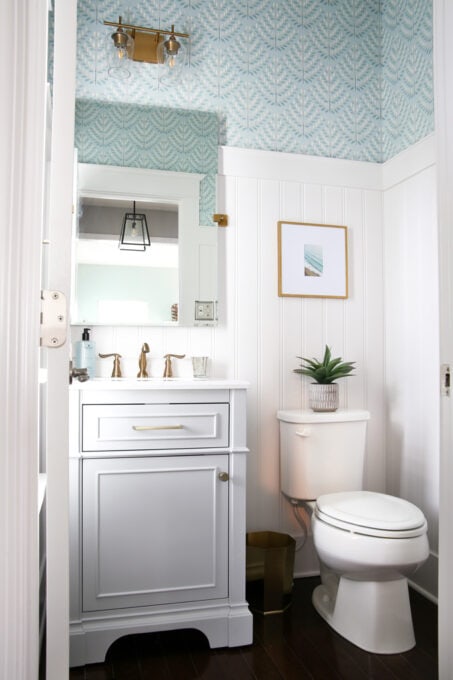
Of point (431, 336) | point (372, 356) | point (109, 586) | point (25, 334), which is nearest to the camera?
point (25, 334)

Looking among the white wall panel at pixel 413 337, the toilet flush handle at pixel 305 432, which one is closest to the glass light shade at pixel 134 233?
the toilet flush handle at pixel 305 432

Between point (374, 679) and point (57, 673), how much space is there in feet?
3.86

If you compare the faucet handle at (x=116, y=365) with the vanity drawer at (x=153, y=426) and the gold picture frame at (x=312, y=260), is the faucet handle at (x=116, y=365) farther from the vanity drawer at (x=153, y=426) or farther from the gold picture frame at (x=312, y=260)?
the gold picture frame at (x=312, y=260)

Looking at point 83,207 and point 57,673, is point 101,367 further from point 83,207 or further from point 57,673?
point 57,673

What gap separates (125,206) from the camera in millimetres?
2213

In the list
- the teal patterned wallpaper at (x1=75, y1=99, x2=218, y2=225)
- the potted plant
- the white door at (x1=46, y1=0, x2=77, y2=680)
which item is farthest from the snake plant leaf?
the white door at (x1=46, y1=0, x2=77, y2=680)

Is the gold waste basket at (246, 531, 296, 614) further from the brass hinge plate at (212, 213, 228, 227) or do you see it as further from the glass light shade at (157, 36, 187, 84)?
the glass light shade at (157, 36, 187, 84)

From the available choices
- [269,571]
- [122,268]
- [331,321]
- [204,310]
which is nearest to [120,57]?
[122,268]

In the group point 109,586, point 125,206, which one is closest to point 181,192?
point 125,206

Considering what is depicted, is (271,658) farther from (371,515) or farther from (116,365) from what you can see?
(116,365)

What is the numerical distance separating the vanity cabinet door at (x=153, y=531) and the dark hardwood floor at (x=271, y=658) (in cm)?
19

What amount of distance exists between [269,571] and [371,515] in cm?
51

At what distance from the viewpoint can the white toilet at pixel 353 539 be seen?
1.72 meters

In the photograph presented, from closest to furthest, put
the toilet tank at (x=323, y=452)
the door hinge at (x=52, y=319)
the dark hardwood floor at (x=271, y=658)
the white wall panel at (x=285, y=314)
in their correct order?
the door hinge at (x=52, y=319)
the dark hardwood floor at (x=271, y=658)
the toilet tank at (x=323, y=452)
the white wall panel at (x=285, y=314)
